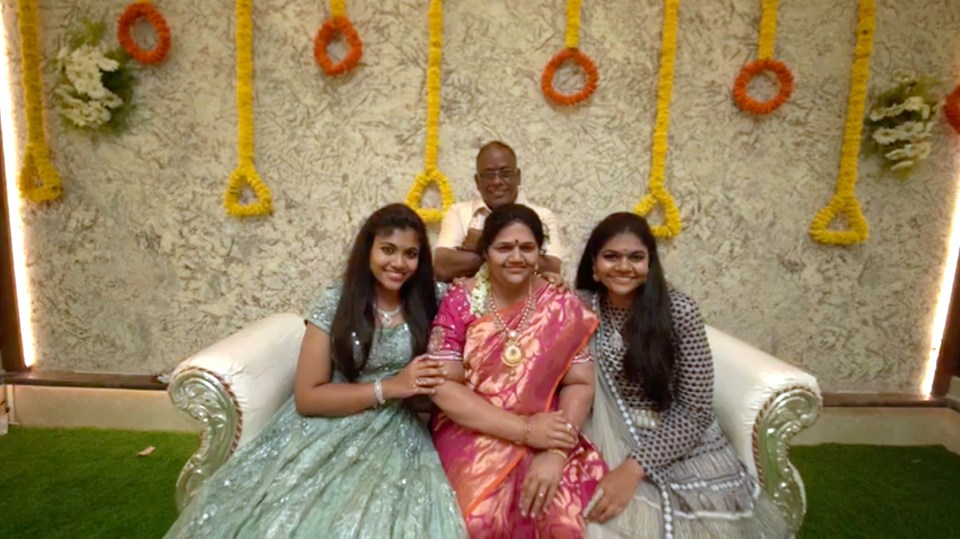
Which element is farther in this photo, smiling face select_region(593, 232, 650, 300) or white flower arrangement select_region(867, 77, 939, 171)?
white flower arrangement select_region(867, 77, 939, 171)

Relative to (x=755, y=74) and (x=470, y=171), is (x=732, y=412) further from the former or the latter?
(x=755, y=74)

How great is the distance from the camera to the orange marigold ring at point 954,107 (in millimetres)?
2596

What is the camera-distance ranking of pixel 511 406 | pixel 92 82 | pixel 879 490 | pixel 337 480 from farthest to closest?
pixel 92 82
pixel 879 490
pixel 511 406
pixel 337 480

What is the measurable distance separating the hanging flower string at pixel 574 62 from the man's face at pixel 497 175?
2.10 ft

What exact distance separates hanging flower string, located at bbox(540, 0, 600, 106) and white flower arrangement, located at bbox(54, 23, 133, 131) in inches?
89.4

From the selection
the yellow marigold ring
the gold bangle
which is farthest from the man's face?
the gold bangle

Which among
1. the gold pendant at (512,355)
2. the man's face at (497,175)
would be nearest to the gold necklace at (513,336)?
the gold pendant at (512,355)

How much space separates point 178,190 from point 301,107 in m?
0.86

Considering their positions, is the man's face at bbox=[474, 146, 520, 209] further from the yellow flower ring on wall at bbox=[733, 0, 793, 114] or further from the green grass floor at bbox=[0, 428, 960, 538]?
the green grass floor at bbox=[0, 428, 960, 538]

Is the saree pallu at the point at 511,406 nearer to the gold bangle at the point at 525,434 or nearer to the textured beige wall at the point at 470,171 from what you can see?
the gold bangle at the point at 525,434

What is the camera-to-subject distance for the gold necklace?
4.85 feet

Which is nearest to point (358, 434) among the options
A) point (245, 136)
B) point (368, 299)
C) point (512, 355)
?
point (368, 299)

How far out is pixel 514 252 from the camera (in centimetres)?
148

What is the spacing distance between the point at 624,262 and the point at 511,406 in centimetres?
57
